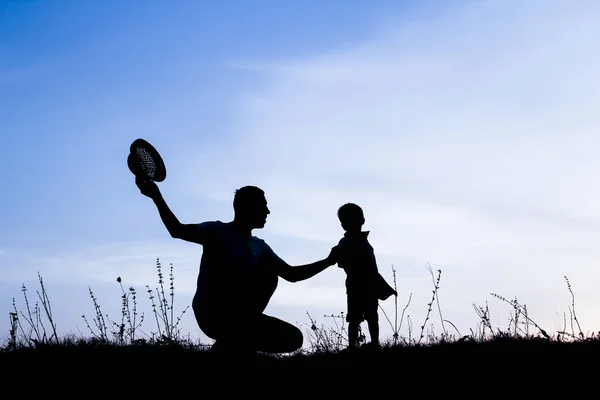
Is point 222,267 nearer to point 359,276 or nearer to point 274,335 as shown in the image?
point 274,335

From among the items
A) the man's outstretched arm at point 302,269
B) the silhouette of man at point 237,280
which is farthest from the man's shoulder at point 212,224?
the man's outstretched arm at point 302,269

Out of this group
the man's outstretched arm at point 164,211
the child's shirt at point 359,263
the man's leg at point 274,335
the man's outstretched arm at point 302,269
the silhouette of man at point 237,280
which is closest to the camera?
Result: the man's outstretched arm at point 164,211

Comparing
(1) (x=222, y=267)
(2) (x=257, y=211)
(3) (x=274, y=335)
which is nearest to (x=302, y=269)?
(3) (x=274, y=335)

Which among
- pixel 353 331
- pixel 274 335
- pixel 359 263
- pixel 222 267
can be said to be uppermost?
pixel 359 263

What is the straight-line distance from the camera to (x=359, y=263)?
29.2 feet

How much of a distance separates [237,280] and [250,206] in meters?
0.73

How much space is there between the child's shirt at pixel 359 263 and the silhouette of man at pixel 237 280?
204 centimetres

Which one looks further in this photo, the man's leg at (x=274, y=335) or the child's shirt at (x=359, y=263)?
the child's shirt at (x=359, y=263)

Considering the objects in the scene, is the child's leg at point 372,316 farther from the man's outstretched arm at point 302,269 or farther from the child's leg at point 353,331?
the man's outstretched arm at point 302,269

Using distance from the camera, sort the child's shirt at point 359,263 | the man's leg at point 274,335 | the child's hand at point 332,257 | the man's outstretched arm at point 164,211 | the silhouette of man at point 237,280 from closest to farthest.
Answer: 1. the man's outstretched arm at point 164,211
2. the silhouette of man at point 237,280
3. the man's leg at point 274,335
4. the child's hand at point 332,257
5. the child's shirt at point 359,263

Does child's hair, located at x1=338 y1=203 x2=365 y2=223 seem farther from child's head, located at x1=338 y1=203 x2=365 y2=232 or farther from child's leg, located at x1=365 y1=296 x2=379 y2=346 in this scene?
child's leg, located at x1=365 y1=296 x2=379 y2=346

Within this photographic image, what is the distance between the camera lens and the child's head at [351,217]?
895 cm

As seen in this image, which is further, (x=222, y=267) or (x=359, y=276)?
(x=359, y=276)

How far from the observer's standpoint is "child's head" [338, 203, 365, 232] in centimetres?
895
